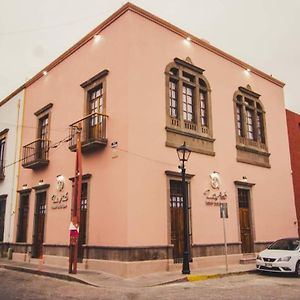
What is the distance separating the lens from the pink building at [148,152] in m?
13.7

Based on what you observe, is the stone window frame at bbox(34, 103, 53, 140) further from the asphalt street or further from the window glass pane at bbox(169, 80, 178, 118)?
the asphalt street

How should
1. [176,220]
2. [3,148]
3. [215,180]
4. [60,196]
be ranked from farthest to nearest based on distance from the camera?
[3,148], [60,196], [215,180], [176,220]

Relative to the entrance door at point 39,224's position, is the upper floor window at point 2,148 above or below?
above

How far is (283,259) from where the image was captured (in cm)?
1306

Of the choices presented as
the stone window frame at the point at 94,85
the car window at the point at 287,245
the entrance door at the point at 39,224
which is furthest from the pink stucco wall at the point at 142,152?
the car window at the point at 287,245

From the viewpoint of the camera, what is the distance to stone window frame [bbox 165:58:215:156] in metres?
15.3

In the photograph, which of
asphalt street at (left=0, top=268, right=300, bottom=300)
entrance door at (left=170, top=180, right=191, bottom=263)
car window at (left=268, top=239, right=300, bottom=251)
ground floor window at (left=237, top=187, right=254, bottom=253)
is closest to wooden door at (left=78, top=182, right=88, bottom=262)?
asphalt street at (left=0, top=268, right=300, bottom=300)

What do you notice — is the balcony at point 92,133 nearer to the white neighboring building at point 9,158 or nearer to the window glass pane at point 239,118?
the white neighboring building at point 9,158

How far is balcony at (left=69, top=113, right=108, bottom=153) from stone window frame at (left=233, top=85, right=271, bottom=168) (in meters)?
6.87

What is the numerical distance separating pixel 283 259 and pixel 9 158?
16.0m

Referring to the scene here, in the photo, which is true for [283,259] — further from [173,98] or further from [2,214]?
[2,214]

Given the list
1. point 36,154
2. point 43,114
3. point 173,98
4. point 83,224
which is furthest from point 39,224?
point 173,98

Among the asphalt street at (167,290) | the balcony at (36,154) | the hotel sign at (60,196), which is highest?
the balcony at (36,154)

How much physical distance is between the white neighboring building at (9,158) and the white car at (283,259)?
12885 mm
